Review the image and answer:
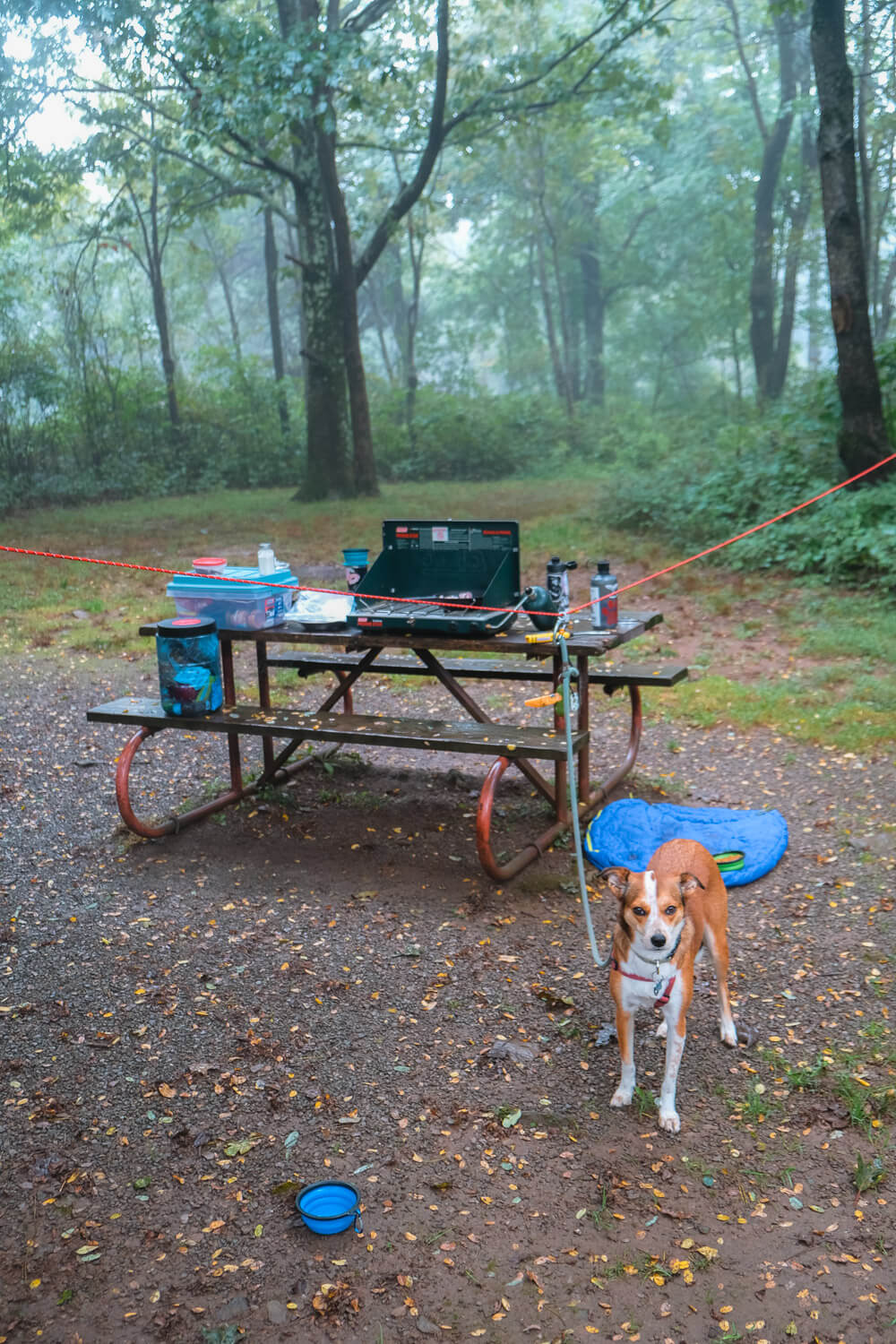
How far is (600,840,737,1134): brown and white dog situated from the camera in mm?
2658

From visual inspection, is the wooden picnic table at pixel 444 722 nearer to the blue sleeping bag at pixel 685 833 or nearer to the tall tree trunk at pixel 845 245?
the blue sleeping bag at pixel 685 833

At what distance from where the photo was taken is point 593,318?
29.9 metres

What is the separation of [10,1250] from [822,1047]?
2172 millimetres

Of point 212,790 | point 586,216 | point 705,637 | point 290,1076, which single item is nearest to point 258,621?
point 212,790

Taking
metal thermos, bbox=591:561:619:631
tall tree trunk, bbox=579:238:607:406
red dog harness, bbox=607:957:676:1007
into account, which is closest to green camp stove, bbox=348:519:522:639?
metal thermos, bbox=591:561:619:631

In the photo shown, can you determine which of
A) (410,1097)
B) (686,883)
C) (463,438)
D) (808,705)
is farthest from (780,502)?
(463,438)

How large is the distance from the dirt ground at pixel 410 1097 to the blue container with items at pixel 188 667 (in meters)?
Answer: 0.60

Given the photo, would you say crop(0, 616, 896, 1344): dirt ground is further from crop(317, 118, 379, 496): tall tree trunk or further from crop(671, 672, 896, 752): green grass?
crop(317, 118, 379, 496): tall tree trunk

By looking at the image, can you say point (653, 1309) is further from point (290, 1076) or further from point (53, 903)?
point (53, 903)

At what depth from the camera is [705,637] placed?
26.8 feet

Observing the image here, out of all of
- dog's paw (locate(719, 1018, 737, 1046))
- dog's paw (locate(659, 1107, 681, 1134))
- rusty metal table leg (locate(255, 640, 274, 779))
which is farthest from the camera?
rusty metal table leg (locate(255, 640, 274, 779))

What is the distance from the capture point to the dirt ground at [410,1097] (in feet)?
7.39

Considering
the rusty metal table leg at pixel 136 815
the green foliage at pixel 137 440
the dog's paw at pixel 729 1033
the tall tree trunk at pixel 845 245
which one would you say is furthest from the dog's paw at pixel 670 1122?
the green foliage at pixel 137 440

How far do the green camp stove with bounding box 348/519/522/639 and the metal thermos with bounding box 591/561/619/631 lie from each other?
13.6 inches
